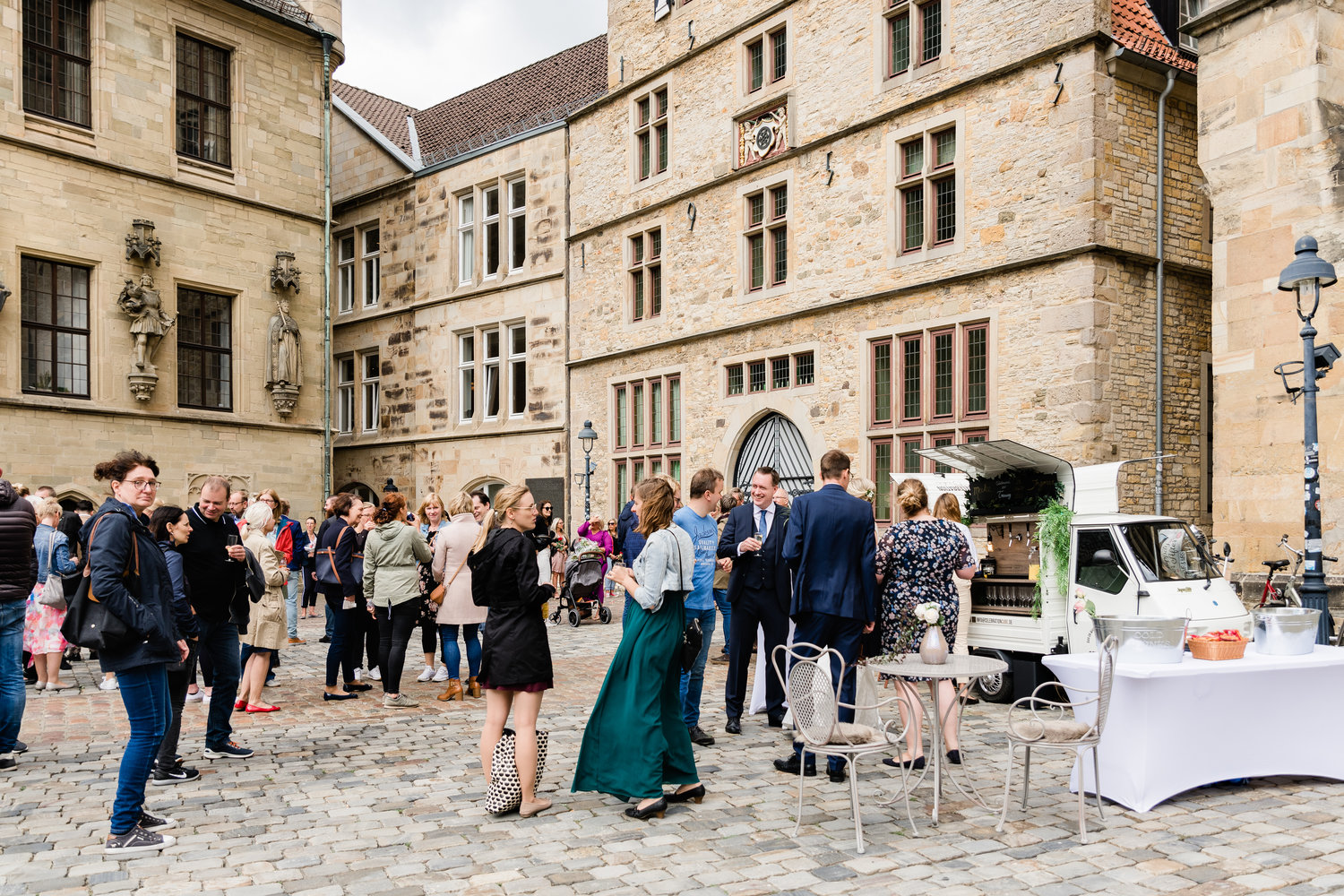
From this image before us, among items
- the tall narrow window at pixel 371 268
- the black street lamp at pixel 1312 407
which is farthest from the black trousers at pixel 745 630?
the tall narrow window at pixel 371 268

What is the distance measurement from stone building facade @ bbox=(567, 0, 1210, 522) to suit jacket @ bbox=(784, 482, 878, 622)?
778 centimetres

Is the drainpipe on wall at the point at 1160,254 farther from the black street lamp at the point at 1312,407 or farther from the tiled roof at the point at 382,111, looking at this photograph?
the tiled roof at the point at 382,111

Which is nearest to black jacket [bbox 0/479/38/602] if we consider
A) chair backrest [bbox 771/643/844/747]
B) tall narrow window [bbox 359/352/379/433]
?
chair backrest [bbox 771/643/844/747]

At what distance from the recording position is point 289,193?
23750 mm

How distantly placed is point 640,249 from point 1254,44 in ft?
38.7

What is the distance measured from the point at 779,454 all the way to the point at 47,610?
11.3 meters

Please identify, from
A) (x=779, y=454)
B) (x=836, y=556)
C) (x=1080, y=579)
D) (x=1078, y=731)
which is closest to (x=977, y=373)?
(x=779, y=454)

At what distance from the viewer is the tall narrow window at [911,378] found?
15.6 meters

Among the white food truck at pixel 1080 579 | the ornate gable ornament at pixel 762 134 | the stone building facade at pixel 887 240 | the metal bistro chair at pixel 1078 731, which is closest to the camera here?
the metal bistro chair at pixel 1078 731

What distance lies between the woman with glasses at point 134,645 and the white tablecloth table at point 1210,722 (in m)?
4.63

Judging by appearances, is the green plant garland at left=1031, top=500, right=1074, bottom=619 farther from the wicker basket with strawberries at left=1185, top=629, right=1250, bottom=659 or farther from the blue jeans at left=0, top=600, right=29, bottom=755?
Result: the blue jeans at left=0, top=600, right=29, bottom=755

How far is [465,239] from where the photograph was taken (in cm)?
2545

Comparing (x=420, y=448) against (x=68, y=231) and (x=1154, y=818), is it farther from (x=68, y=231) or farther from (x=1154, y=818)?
(x=1154, y=818)

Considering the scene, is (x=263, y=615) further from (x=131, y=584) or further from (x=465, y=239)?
(x=465, y=239)
